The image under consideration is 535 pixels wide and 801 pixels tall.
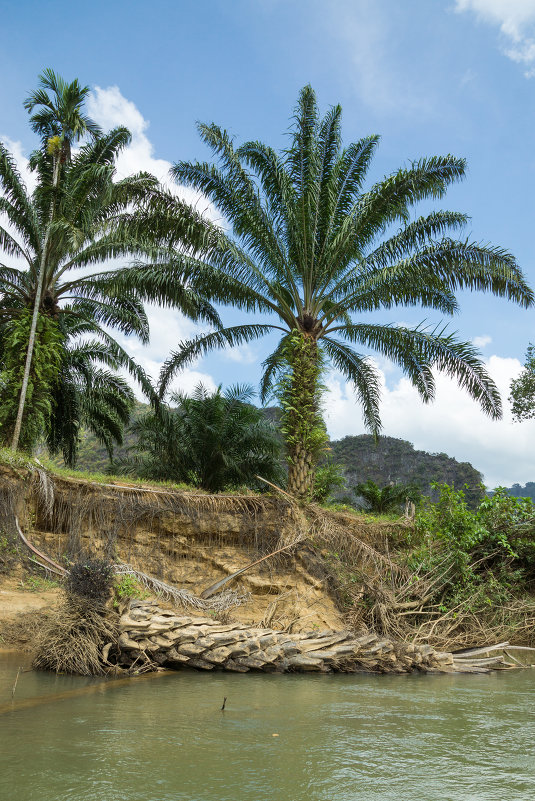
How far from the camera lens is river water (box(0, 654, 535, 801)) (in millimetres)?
3803

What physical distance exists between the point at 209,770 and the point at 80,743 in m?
1.09

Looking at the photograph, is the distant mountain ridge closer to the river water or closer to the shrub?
the shrub

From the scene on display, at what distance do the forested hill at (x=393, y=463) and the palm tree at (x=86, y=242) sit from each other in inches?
1461

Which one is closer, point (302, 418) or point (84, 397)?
point (302, 418)

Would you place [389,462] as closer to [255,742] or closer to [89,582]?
[89,582]

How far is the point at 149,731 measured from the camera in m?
5.02

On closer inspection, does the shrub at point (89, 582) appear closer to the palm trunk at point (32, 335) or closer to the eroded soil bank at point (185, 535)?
the eroded soil bank at point (185, 535)

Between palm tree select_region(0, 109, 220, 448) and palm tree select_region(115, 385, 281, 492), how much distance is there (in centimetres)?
577

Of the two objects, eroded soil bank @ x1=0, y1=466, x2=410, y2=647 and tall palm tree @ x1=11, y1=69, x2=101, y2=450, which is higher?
tall palm tree @ x1=11, y1=69, x2=101, y2=450

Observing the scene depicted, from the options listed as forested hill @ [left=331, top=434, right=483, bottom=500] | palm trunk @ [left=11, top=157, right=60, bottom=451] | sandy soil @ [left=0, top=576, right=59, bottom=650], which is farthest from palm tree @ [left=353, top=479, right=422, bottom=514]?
forested hill @ [left=331, top=434, right=483, bottom=500]

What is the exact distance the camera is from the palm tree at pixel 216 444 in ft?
75.0

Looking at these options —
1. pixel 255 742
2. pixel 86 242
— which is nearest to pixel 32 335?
pixel 86 242

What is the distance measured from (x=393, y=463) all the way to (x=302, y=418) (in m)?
43.8

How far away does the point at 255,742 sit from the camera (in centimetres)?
478
